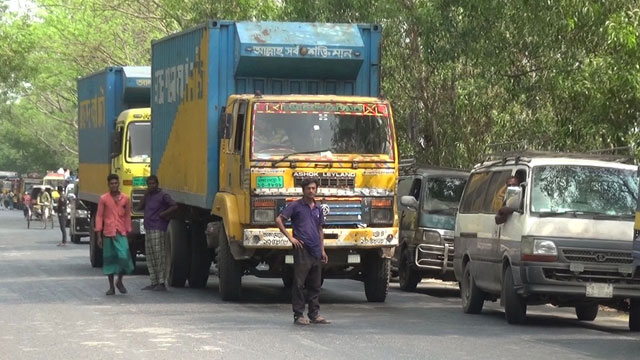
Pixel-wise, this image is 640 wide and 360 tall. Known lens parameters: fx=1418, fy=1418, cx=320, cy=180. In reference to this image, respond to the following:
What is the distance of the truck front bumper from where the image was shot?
60.0 ft

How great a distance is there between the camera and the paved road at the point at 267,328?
43.7ft

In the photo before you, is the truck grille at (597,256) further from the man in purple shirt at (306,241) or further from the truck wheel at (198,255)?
the truck wheel at (198,255)

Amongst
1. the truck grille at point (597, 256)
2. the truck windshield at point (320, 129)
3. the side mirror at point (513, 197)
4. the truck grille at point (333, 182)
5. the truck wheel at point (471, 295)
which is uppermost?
the truck windshield at point (320, 129)

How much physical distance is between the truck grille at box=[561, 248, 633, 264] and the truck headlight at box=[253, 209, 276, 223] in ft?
→ 13.2

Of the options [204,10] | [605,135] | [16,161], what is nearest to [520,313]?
[605,135]

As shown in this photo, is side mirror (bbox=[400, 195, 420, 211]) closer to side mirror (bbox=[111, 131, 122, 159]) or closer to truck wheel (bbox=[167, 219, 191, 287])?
truck wheel (bbox=[167, 219, 191, 287])

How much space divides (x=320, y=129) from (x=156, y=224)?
4036 millimetres

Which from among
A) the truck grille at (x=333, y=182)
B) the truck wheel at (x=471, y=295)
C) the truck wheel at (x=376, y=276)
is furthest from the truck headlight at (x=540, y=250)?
the truck wheel at (x=376, y=276)

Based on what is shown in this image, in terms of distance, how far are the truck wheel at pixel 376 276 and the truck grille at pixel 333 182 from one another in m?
1.34

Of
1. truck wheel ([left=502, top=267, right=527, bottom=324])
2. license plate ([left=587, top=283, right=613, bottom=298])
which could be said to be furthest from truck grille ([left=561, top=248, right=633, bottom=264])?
truck wheel ([left=502, top=267, right=527, bottom=324])

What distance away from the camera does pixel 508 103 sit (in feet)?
84.5

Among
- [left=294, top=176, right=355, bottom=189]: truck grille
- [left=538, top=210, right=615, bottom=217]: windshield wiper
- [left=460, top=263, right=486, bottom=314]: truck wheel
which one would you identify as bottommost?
[left=460, top=263, right=486, bottom=314]: truck wheel

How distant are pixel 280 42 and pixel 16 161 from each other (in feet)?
418

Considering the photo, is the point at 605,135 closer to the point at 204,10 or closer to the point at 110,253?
the point at 110,253
